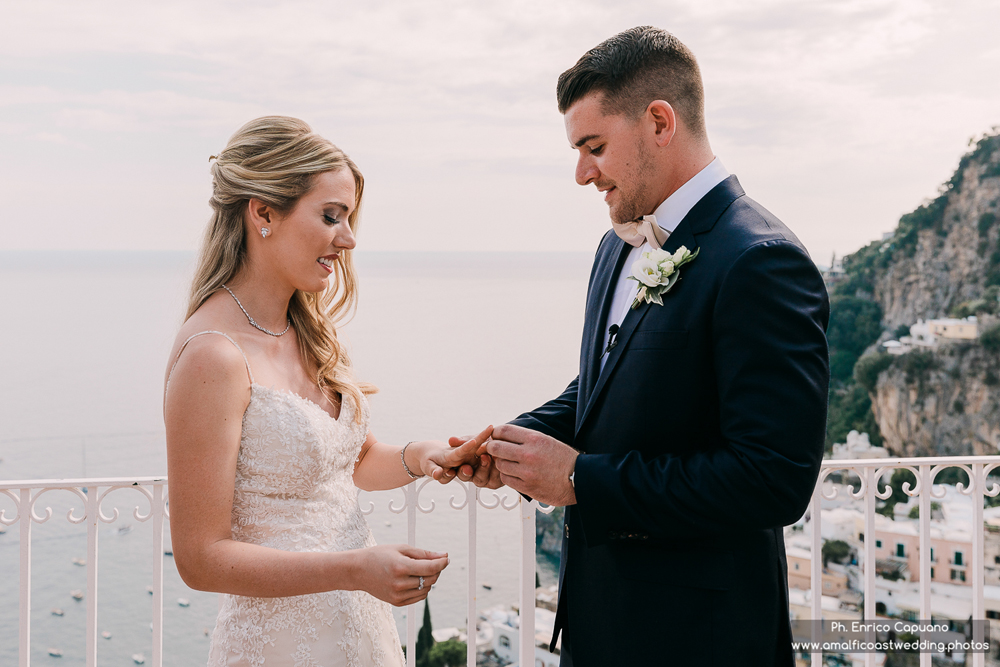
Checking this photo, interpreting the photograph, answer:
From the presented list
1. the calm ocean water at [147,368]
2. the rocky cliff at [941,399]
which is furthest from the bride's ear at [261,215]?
the rocky cliff at [941,399]

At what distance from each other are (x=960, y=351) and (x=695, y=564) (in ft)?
111

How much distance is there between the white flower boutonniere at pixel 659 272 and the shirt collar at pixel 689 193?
0.47ft

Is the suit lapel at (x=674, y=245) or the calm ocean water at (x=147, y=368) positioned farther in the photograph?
the calm ocean water at (x=147, y=368)

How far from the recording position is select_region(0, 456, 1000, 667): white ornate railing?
2727mm

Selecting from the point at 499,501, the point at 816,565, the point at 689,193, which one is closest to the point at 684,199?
the point at 689,193

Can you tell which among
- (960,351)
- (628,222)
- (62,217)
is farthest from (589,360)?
(62,217)

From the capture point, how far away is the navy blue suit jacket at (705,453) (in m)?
1.38

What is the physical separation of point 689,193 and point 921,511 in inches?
91.3

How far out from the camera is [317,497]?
6.12 feet

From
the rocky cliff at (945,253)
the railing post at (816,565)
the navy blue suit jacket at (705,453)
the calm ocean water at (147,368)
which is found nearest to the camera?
the navy blue suit jacket at (705,453)

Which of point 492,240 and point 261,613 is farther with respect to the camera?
point 492,240

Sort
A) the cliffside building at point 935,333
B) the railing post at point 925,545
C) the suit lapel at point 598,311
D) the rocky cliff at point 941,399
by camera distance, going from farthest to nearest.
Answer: the cliffside building at point 935,333
the rocky cliff at point 941,399
the railing post at point 925,545
the suit lapel at point 598,311

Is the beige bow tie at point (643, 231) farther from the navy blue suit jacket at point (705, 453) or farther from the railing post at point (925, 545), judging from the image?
the railing post at point (925, 545)

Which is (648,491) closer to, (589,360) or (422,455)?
(589,360)
